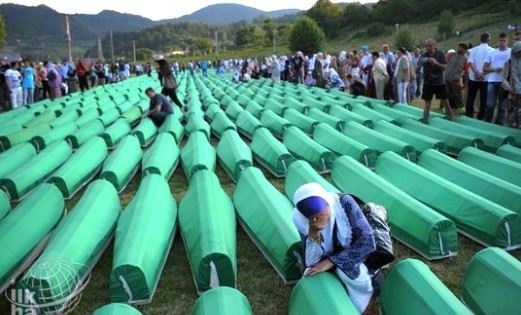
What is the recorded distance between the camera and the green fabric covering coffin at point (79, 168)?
20.4ft

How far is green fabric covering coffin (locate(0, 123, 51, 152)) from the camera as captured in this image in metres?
8.81

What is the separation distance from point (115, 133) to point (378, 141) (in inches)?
204

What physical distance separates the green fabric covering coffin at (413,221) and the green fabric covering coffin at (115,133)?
17.7ft

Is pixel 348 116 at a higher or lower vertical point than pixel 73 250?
higher

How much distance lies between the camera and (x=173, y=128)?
9188mm

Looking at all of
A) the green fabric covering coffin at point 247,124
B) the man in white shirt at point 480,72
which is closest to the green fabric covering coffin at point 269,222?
the green fabric covering coffin at point 247,124

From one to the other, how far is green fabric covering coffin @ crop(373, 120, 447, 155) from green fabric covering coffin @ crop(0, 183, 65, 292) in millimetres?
5133

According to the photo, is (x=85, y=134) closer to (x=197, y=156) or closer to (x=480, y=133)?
(x=197, y=156)

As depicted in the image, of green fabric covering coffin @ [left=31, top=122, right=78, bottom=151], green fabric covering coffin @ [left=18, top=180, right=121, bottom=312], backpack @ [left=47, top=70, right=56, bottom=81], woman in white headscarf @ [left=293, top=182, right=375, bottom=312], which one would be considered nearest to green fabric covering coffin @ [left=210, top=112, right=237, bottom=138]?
green fabric covering coffin @ [left=31, top=122, right=78, bottom=151]

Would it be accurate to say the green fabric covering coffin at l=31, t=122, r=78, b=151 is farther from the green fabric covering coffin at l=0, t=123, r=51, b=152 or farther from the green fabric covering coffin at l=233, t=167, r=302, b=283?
the green fabric covering coffin at l=233, t=167, r=302, b=283

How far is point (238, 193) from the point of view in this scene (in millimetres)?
5449

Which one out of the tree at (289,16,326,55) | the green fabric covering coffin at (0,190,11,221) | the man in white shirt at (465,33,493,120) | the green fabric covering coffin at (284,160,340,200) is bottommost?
the green fabric covering coffin at (0,190,11,221)

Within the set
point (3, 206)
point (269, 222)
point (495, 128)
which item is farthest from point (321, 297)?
point (495, 128)

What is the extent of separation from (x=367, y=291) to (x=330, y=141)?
15.0 ft
